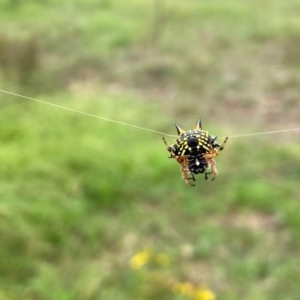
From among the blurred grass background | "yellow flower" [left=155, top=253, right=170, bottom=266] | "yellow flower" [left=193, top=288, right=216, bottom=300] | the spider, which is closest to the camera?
the spider

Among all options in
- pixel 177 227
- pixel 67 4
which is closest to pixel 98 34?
pixel 67 4

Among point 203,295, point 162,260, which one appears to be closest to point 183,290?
point 203,295

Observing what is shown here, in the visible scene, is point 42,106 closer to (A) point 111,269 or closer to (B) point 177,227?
(B) point 177,227

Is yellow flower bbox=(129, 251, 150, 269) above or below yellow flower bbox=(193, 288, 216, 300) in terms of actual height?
above

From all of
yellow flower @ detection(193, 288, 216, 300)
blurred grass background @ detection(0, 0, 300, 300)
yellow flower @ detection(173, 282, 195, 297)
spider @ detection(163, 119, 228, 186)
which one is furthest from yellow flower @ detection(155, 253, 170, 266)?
spider @ detection(163, 119, 228, 186)

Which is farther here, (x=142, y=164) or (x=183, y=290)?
(x=142, y=164)

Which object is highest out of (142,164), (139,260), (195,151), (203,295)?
(142,164)

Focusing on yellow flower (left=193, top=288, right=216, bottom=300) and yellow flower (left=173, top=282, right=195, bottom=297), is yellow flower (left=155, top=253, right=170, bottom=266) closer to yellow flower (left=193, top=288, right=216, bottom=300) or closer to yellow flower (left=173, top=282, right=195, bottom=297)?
yellow flower (left=173, top=282, right=195, bottom=297)

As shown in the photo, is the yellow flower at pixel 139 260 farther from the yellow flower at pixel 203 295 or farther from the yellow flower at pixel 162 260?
the yellow flower at pixel 203 295

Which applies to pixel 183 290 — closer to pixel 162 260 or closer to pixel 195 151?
pixel 162 260
